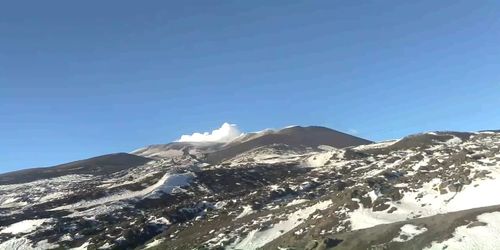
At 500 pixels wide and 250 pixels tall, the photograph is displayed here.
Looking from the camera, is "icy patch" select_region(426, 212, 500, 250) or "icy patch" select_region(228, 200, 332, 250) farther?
"icy patch" select_region(228, 200, 332, 250)

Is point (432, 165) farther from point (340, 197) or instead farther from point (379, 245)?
point (379, 245)

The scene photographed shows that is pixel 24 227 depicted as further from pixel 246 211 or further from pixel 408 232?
pixel 408 232

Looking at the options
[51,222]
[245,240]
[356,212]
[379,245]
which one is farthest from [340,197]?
[51,222]

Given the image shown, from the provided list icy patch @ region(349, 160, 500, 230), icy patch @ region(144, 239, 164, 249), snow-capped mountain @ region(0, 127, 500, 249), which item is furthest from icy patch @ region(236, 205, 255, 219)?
icy patch @ region(349, 160, 500, 230)

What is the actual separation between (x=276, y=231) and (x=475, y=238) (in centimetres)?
2825

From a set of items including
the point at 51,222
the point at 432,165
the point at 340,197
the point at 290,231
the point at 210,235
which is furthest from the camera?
the point at 51,222

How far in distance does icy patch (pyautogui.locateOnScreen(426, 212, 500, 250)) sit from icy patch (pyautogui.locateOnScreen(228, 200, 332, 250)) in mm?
23655

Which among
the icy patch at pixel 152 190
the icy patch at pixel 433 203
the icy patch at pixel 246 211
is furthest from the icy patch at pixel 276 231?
the icy patch at pixel 152 190

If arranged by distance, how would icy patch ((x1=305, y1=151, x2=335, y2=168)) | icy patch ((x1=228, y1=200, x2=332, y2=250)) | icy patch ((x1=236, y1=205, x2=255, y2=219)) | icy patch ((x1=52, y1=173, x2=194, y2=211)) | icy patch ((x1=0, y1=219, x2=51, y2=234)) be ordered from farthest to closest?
icy patch ((x1=305, y1=151, x2=335, y2=168)) < icy patch ((x1=52, y1=173, x2=194, y2=211)) < icy patch ((x1=0, y1=219, x2=51, y2=234)) < icy patch ((x1=236, y1=205, x2=255, y2=219)) < icy patch ((x1=228, y1=200, x2=332, y2=250))

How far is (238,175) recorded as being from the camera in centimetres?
15125

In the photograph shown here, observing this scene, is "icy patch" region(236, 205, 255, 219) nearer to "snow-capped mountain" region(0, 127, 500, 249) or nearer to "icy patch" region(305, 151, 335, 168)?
"snow-capped mountain" region(0, 127, 500, 249)

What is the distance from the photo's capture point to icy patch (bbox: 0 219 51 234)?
96750mm

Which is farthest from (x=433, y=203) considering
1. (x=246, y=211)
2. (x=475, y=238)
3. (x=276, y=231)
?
(x=246, y=211)

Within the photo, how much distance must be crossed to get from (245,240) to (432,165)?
41626 millimetres
